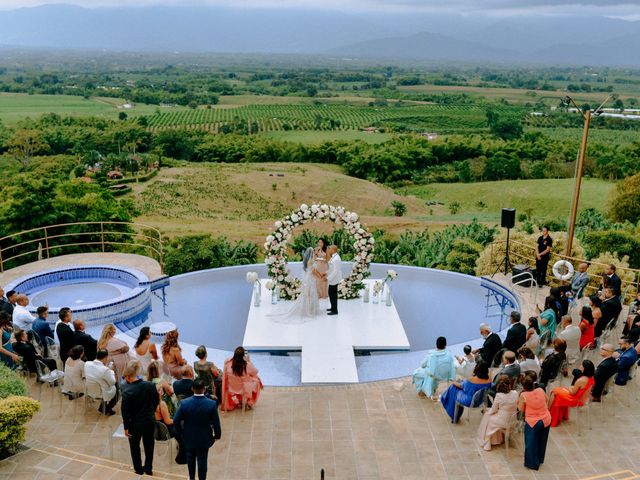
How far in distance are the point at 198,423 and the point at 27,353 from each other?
13.7 feet

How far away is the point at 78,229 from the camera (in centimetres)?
2706

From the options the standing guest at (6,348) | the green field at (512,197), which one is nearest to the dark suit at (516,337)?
the standing guest at (6,348)

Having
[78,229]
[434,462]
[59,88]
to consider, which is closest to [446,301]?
[434,462]

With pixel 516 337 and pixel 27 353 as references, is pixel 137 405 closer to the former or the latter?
pixel 27 353

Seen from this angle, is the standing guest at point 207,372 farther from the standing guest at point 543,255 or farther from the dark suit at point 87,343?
the standing guest at point 543,255

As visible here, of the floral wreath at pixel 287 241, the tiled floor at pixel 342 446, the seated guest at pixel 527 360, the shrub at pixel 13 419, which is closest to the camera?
the shrub at pixel 13 419

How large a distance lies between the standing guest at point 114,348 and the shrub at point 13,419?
4.40 ft

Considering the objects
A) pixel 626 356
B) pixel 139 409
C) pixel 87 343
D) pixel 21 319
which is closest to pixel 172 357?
pixel 87 343

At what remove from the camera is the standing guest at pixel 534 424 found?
727 centimetres

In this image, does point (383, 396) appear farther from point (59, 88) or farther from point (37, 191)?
point (59, 88)

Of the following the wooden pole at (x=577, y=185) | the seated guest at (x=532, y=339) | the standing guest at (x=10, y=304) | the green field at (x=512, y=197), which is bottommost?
the green field at (x=512, y=197)

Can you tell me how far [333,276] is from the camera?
1227 centimetres

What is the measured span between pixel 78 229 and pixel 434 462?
75.6 ft

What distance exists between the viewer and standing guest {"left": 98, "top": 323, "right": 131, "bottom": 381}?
8633mm
